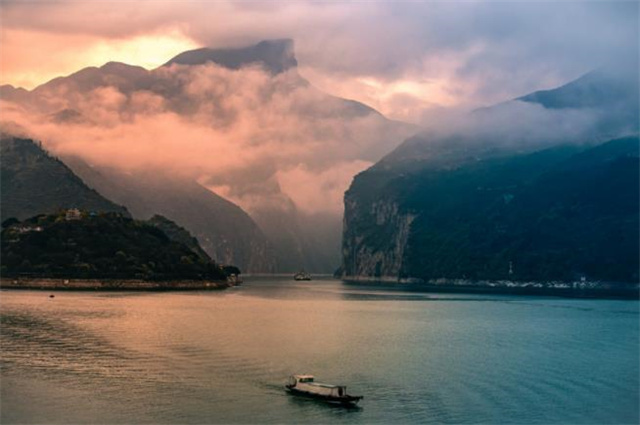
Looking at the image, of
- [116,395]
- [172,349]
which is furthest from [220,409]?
[172,349]

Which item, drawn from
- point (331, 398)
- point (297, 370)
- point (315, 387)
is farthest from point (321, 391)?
point (297, 370)

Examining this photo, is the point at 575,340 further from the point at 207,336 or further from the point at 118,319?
the point at 118,319

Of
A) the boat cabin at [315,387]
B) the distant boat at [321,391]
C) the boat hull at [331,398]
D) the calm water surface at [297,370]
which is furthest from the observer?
the boat cabin at [315,387]

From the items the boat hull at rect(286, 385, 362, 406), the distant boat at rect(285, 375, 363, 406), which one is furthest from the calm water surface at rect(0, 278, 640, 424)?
the distant boat at rect(285, 375, 363, 406)

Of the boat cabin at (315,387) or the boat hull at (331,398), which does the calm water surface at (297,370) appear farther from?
the boat cabin at (315,387)

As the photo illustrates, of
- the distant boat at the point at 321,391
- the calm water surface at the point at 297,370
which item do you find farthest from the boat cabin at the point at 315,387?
the calm water surface at the point at 297,370

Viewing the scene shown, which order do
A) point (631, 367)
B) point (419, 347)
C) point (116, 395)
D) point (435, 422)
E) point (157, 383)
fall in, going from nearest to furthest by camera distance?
point (435, 422), point (116, 395), point (157, 383), point (631, 367), point (419, 347)
